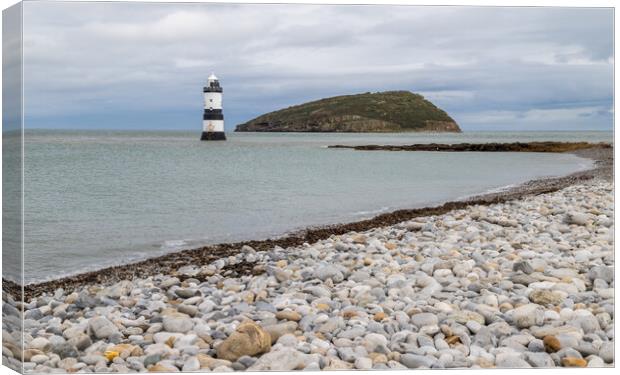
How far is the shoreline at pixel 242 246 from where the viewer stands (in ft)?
19.3

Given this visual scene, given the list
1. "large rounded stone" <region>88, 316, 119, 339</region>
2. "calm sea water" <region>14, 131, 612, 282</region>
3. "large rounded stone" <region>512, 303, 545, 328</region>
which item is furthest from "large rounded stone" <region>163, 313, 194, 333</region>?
"large rounded stone" <region>512, 303, 545, 328</region>

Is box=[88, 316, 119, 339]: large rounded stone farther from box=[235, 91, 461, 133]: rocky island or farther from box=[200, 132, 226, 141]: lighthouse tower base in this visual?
box=[235, 91, 461, 133]: rocky island

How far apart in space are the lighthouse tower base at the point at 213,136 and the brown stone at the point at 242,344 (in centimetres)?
178

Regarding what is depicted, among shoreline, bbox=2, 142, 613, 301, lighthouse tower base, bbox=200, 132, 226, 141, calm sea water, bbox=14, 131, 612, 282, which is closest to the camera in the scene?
lighthouse tower base, bbox=200, 132, 226, 141

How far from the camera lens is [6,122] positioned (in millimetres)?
4867

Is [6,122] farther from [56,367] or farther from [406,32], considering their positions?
[406,32]

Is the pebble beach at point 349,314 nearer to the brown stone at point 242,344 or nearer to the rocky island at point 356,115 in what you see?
the brown stone at point 242,344

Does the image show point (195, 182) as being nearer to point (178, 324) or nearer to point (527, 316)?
point (178, 324)

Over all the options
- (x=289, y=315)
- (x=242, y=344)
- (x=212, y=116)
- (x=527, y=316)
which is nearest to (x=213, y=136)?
(x=212, y=116)

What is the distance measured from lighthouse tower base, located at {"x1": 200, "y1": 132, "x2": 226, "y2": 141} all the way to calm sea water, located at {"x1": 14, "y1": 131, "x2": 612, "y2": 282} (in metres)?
0.08

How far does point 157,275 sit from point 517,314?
3085mm

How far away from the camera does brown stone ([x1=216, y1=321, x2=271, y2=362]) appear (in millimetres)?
4574

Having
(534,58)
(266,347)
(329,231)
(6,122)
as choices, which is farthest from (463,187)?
(6,122)

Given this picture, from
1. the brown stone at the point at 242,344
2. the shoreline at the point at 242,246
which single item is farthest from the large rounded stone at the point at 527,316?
the brown stone at the point at 242,344
